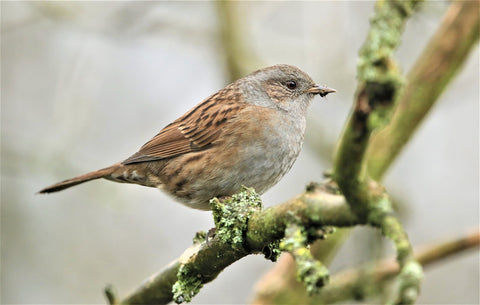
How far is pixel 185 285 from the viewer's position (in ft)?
11.3

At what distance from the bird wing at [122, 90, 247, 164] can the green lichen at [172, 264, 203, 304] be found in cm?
142

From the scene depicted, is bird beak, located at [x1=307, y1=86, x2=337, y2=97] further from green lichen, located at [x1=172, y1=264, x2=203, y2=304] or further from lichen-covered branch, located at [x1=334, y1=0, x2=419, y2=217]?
lichen-covered branch, located at [x1=334, y1=0, x2=419, y2=217]

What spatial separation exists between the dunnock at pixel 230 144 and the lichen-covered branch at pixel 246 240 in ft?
2.42

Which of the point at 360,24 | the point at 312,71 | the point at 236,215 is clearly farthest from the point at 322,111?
the point at 236,215

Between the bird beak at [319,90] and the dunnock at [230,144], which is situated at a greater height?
the bird beak at [319,90]

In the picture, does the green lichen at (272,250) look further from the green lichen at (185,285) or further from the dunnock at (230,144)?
the dunnock at (230,144)

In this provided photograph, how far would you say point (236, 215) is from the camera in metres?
2.94

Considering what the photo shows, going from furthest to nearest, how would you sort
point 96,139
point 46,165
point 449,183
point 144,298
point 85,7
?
point 449,183
point 96,139
point 85,7
point 46,165
point 144,298

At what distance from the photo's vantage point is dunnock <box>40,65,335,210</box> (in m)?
4.38

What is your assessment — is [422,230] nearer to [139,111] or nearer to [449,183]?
[449,183]

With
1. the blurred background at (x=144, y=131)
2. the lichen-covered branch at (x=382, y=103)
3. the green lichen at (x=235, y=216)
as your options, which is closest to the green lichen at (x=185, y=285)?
the green lichen at (x=235, y=216)

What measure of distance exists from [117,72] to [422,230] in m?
4.95

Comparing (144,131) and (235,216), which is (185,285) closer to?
(235,216)

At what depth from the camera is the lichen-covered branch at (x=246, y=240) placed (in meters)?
2.25
